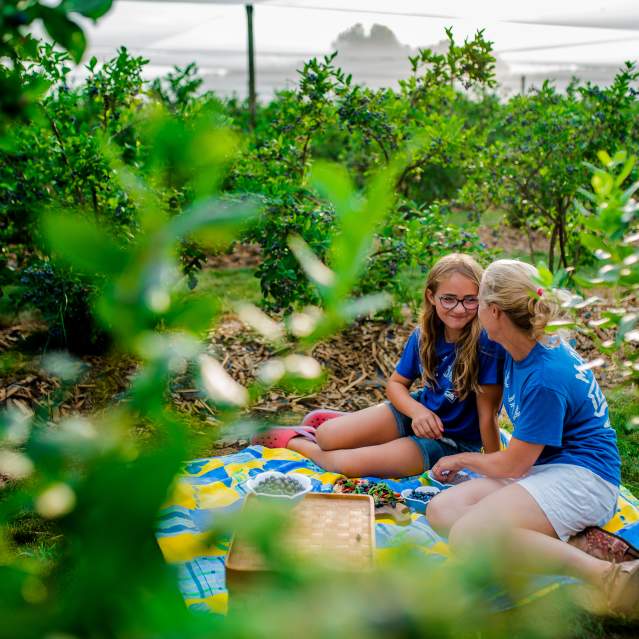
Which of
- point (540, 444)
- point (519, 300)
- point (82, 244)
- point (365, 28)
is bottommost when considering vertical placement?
point (540, 444)

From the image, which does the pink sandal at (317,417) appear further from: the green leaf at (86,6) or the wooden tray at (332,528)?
the green leaf at (86,6)

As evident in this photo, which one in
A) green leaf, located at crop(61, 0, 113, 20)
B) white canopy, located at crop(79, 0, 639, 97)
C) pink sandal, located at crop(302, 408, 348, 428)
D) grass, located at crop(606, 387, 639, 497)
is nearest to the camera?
green leaf, located at crop(61, 0, 113, 20)

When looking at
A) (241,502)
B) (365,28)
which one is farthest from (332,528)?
(365,28)

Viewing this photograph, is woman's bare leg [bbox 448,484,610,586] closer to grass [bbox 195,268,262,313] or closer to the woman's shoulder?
the woman's shoulder

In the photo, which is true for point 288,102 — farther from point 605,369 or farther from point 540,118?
point 605,369

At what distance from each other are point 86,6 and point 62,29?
5 cm

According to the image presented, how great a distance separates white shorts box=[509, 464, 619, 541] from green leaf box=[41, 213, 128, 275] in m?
2.53

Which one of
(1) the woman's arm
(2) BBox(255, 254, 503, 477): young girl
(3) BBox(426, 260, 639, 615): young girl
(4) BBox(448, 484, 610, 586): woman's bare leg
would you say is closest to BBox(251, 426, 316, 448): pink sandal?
(2) BBox(255, 254, 503, 477): young girl

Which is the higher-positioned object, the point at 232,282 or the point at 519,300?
the point at 519,300

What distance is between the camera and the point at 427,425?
10.8 feet

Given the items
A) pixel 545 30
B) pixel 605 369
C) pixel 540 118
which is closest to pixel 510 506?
pixel 605 369

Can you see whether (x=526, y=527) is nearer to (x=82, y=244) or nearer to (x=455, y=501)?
(x=455, y=501)

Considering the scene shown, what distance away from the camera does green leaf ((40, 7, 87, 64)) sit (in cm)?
69

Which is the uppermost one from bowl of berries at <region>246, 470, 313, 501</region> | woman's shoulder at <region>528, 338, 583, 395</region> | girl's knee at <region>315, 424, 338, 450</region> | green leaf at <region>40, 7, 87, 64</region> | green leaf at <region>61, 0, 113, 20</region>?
green leaf at <region>61, 0, 113, 20</region>
